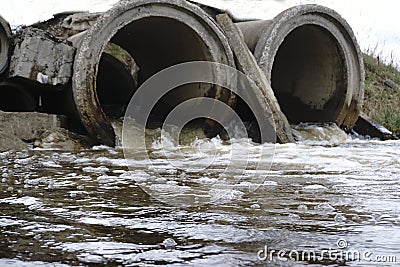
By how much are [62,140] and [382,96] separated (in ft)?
23.2

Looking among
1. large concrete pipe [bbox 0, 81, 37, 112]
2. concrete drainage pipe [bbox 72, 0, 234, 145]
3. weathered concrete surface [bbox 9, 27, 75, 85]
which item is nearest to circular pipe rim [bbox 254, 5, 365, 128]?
concrete drainage pipe [bbox 72, 0, 234, 145]

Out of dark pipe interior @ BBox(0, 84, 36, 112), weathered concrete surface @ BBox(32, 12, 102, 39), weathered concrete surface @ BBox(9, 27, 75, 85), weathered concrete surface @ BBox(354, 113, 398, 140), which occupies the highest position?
weathered concrete surface @ BBox(32, 12, 102, 39)

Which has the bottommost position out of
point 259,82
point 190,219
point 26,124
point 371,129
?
point 190,219

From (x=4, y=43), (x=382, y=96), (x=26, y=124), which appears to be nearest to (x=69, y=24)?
(x=4, y=43)

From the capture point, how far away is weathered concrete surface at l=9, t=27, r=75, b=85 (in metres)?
6.43

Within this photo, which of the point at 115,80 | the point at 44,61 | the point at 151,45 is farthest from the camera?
the point at 115,80

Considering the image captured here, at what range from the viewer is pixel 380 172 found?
366 centimetres

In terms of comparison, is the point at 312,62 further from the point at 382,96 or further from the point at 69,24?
the point at 69,24

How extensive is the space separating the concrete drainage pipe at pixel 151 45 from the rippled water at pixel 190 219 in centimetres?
257

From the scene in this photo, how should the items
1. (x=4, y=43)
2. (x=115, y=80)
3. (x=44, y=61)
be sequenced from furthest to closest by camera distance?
(x=115, y=80), (x=4, y=43), (x=44, y=61)

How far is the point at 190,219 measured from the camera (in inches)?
76.9

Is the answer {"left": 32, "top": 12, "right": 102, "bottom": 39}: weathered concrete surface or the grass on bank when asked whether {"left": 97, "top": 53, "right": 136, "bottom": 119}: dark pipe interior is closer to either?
{"left": 32, "top": 12, "right": 102, "bottom": 39}: weathered concrete surface

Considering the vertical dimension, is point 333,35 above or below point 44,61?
above

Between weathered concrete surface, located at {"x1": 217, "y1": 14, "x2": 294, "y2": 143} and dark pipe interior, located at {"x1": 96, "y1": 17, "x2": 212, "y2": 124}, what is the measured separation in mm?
446
